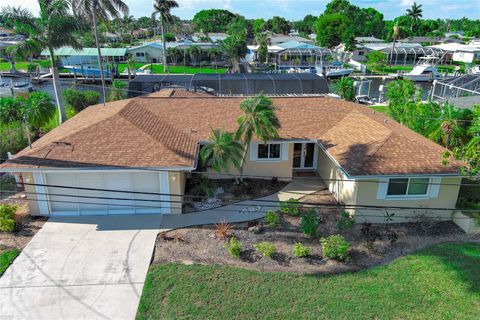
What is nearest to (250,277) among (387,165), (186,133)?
(387,165)

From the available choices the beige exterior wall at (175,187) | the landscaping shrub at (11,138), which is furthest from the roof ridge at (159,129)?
the landscaping shrub at (11,138)

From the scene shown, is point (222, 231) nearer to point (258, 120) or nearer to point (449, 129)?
point (258, 120)

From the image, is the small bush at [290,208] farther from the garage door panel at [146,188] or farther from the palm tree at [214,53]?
the palm tree at [214,53]

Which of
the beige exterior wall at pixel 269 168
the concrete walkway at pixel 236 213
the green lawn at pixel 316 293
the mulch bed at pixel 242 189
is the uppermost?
the beige exterior wall at pixel 269 168

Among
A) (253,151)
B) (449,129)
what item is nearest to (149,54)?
(253,151)

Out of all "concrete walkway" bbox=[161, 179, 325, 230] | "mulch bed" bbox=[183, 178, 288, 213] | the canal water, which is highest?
the canal water

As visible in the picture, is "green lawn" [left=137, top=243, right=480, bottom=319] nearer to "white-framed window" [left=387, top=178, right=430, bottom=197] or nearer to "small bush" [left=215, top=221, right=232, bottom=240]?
"small bush" [left=215, top=221, right=232, bottom=240]

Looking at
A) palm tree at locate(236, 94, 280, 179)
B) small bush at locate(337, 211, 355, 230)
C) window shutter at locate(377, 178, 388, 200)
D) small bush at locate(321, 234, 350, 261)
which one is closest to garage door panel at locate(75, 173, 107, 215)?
palm tree at locate(236, 94, 280, 179)
